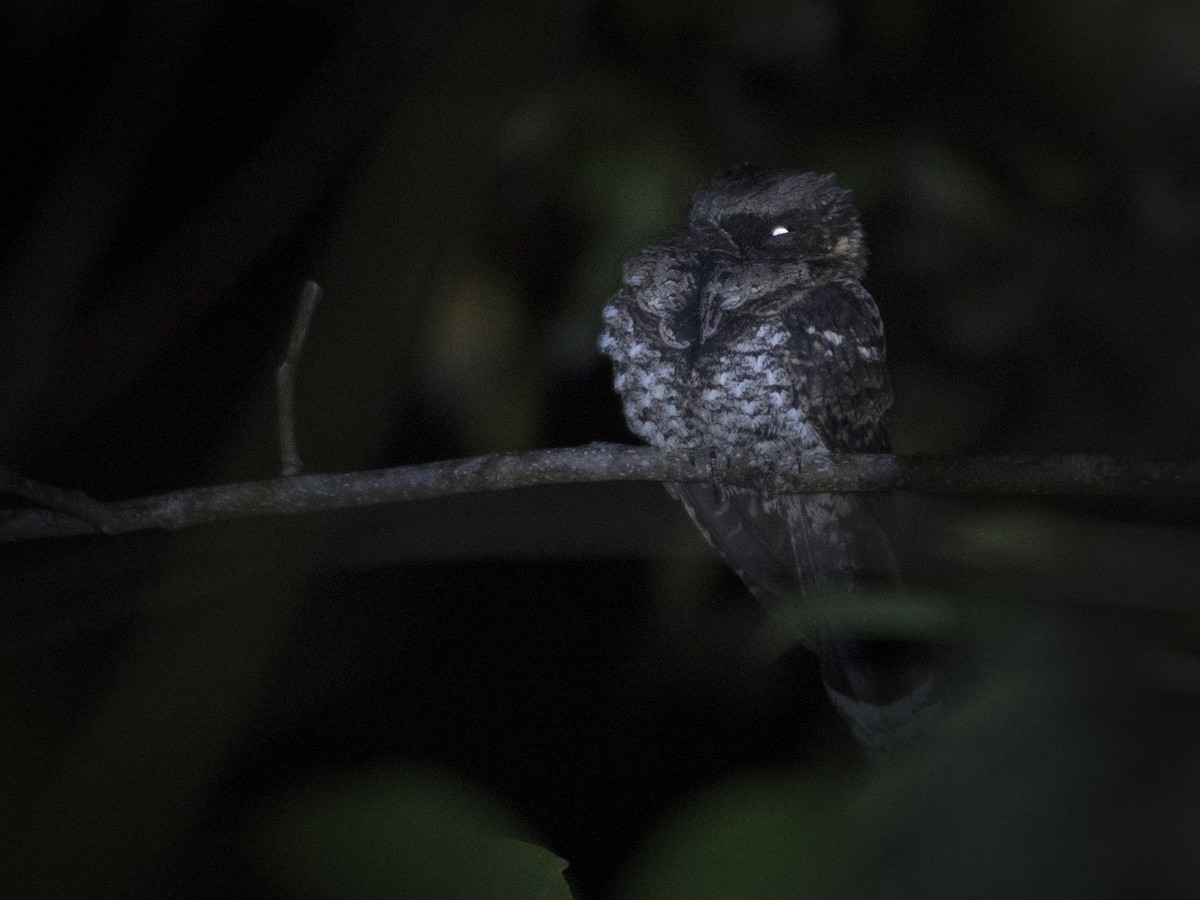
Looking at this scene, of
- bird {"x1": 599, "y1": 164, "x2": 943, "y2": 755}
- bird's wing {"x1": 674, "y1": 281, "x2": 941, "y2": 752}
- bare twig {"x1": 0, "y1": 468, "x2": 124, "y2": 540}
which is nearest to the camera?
bare twig {"x1": 0, "y1": 468, "x2": 124, "y2": 540}

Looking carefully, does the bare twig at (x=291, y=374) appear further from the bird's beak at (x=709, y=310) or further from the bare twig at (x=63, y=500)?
the bird's beak at (x=709, y=310)

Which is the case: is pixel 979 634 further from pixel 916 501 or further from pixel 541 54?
pixel 541 54

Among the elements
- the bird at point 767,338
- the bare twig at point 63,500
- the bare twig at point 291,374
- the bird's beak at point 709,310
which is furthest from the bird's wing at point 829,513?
the bare twig at point 63,500

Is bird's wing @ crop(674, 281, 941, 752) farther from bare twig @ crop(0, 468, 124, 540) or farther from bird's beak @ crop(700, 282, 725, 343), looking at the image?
bare twig @ crop(0, 468, 124, 540)

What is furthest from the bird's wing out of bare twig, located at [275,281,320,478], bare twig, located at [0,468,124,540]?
bare twig, located at [0,468,124,540]

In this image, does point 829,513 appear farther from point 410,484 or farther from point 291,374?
point 291,374
